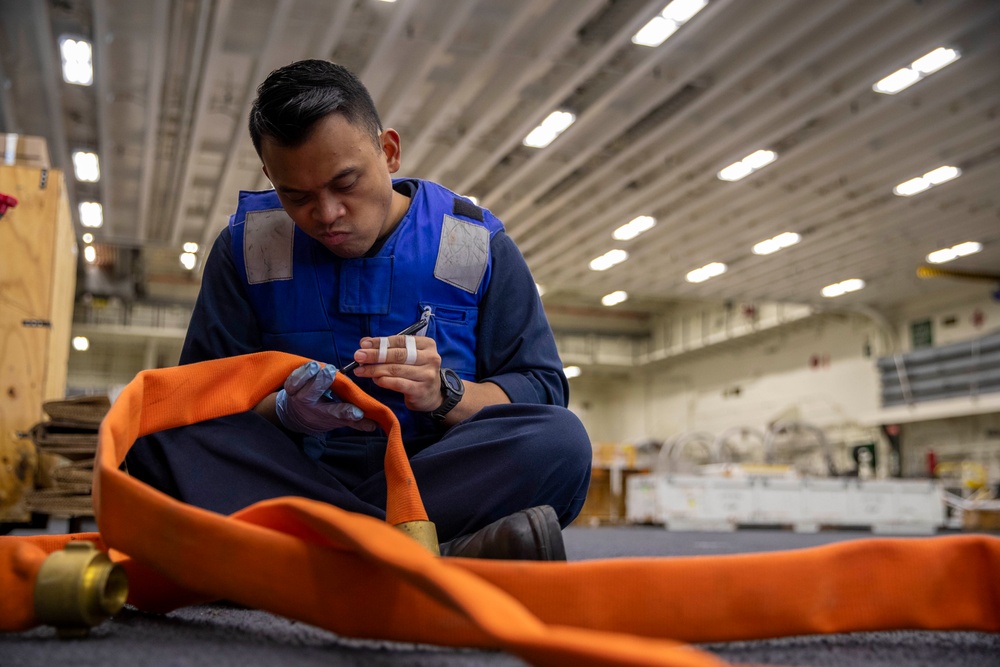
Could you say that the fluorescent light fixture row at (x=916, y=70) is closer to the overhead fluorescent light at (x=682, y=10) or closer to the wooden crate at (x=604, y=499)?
the overhead fluorescent light at (x=682, y=10)

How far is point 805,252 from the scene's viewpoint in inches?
498

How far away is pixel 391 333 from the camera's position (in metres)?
1.76

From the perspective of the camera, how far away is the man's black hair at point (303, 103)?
156 cm

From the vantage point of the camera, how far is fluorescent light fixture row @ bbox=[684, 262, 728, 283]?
13.6 metres

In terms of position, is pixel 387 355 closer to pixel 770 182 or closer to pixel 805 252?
pixel 770 182

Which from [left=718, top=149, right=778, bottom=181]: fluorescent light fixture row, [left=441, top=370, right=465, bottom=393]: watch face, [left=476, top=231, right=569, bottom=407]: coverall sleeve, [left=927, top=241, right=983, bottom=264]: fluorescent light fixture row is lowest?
[left=441, top=370, right=465, bottom=393]: watch face

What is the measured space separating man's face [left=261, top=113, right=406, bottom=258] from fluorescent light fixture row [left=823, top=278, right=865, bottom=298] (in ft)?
44.9

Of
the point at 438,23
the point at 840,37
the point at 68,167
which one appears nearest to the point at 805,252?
the point at 840,37

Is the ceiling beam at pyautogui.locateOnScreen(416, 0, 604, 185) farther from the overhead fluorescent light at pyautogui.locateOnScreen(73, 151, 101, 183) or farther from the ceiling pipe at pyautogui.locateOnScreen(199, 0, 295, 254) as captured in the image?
the overhead fluorescent light at pyautogui.locateOnScreen(73, 151, 101, 183)

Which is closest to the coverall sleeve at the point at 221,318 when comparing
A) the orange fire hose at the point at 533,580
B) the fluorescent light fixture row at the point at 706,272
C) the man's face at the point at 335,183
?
the man's face at the point at 335,183

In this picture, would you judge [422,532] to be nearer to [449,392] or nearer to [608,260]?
[449,392]

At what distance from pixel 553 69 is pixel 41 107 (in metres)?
5.11

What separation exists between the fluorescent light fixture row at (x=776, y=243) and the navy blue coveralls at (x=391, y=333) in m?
10.9

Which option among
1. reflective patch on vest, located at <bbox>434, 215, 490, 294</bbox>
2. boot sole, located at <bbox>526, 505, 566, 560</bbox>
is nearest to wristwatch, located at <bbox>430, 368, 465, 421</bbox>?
reflective patch on vest, located at <bbox>434, 215, 490, 294</bbox>
